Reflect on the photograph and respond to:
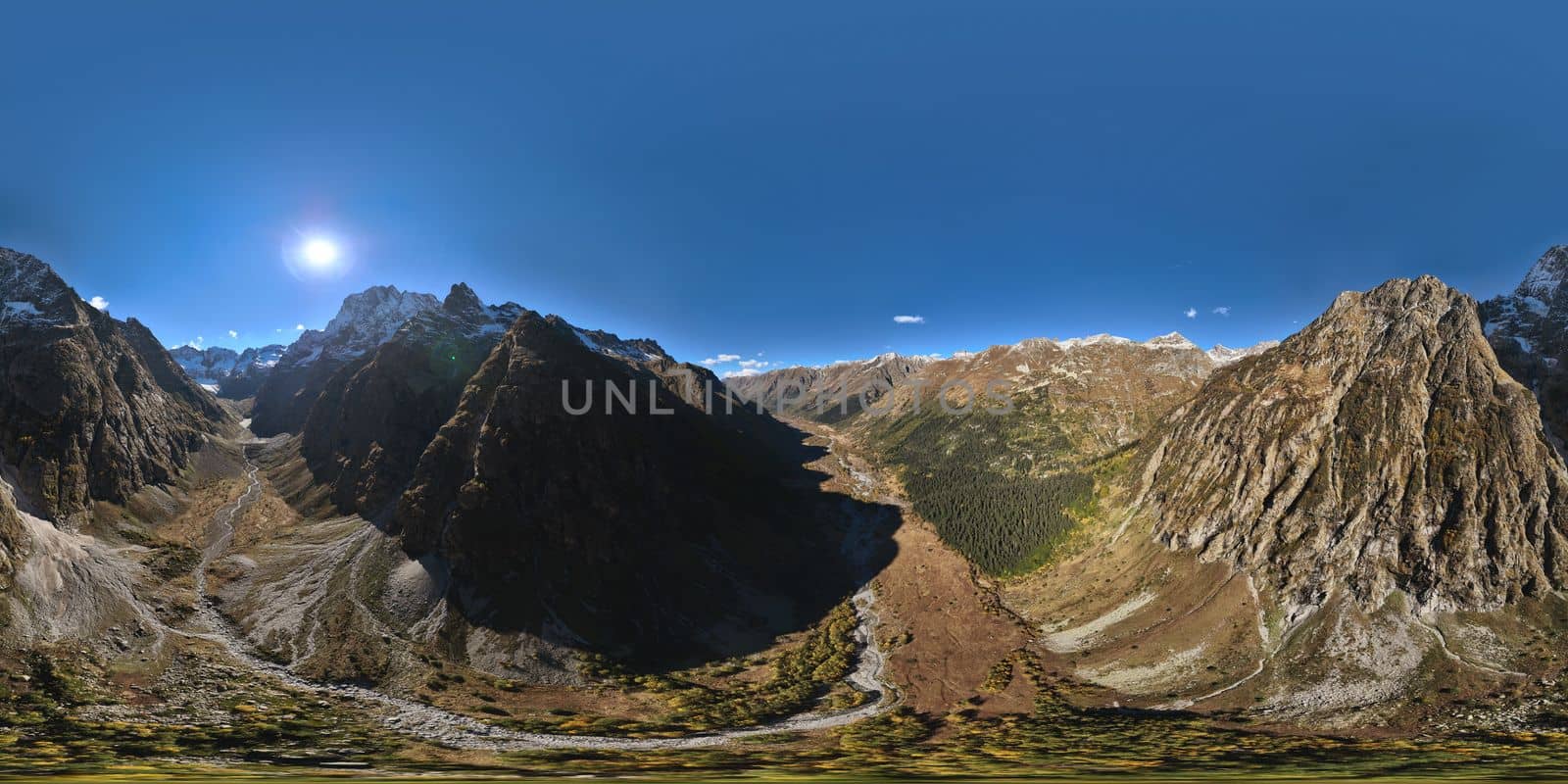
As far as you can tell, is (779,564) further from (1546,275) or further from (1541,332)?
(1546,275)

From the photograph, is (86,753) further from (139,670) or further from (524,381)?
(524,381)

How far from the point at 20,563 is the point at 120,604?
13.4m

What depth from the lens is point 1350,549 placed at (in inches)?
3787

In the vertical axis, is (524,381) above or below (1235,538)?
above

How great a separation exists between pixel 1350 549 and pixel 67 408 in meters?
273

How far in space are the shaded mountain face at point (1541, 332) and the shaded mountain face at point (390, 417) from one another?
811 feet

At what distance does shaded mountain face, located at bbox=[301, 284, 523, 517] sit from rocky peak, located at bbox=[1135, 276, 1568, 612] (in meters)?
195

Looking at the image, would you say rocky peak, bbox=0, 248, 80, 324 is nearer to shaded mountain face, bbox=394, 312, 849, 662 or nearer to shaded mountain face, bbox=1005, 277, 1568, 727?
A: shaded mountain face, bbox=394, 312, 849, 662

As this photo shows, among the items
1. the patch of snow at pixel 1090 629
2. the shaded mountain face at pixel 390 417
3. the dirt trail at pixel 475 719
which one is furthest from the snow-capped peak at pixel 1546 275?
the shaded mountain face at pixel 390 417

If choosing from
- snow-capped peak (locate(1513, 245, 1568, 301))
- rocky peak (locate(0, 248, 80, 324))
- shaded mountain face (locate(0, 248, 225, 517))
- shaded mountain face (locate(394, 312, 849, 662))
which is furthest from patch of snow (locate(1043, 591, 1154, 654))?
rocky peak (locate(0, 248, 80, 324))

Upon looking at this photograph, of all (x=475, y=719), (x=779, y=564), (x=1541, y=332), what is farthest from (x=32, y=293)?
(x=1541, y=332)

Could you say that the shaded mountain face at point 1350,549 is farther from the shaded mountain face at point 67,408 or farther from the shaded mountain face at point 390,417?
the shaded mountain face at point 67,408

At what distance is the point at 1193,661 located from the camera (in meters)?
92.7

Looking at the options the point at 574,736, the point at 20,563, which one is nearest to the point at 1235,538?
the point at 574,736
